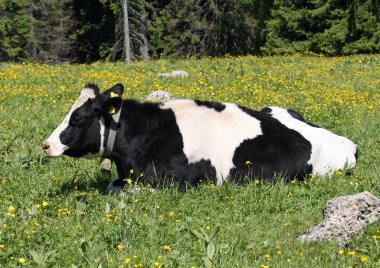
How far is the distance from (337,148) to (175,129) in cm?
249

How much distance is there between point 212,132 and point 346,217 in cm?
270

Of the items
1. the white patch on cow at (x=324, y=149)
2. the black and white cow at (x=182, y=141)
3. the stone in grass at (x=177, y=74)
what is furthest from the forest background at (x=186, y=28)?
the black and white cow at (x=182, y=141)

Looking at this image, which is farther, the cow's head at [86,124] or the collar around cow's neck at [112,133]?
the collar around cow's neck at [112,133]

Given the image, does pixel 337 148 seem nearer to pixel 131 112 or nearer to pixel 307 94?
pixel 131 112

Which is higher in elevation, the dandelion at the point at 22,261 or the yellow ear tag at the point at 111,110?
the yellow ear tag at the point at 111,110

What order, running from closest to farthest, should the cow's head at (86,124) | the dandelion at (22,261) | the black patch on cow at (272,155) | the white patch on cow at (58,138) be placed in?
the dandelion at (22,261) → the white patch on cow at (58,138) → the cow's head at (86,124) → the black patch on cow at (272,155)

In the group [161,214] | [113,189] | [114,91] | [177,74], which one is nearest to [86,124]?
[114,91]

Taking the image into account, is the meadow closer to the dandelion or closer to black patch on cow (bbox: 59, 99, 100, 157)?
the dandelion

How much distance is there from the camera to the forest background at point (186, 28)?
120 ft

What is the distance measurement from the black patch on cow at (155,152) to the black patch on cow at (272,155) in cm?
44

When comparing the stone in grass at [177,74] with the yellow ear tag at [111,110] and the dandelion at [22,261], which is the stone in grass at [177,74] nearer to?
the yellow ear tag at [111,110]

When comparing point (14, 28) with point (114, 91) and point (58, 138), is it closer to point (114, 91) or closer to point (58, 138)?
point (114, 91)

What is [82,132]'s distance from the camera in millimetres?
7734

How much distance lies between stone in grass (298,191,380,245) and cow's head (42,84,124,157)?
3.09m
